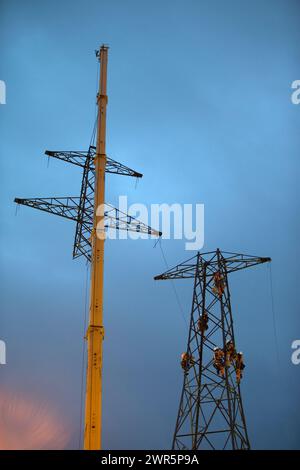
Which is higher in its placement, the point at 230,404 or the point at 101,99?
the point at 101,99

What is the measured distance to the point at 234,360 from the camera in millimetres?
37188

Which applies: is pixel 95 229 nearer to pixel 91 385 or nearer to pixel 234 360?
pixel 91 385
